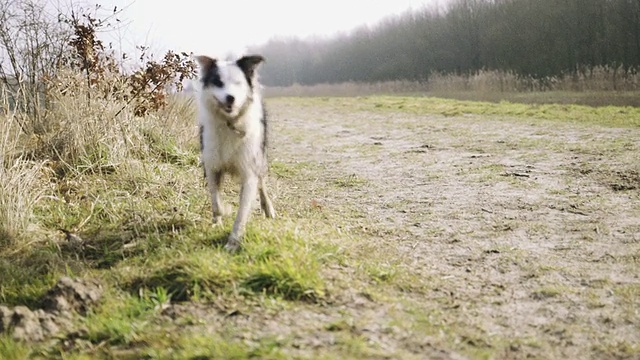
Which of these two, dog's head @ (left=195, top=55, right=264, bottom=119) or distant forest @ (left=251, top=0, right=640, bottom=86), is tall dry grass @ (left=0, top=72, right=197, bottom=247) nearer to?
dog's head @ (left=195, top=55, right=264, bottom=119)

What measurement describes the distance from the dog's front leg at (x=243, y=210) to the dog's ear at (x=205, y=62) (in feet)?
2.94

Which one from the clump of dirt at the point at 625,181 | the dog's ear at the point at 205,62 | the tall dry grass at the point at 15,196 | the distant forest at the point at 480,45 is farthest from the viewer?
the distant forest at the point at 480,45

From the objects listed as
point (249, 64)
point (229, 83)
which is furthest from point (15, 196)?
point (249, 64)

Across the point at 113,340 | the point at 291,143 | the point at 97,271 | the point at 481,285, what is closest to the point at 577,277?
the point at 481,285

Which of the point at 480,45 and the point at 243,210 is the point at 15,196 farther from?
the point at 480,45

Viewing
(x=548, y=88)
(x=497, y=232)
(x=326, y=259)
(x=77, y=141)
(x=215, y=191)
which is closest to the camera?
(x=326, y=259)

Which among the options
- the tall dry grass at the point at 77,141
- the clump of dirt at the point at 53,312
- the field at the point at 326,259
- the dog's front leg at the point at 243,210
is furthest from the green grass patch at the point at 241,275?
the tall dry grass at the point at 77,141

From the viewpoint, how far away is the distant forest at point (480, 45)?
22.2 metres

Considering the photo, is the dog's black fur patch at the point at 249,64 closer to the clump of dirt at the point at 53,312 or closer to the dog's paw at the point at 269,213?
the dog's paw at the point at 269,213

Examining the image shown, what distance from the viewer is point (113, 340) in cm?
290

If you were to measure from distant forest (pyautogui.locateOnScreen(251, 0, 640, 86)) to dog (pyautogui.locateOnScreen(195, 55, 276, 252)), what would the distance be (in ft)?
35.7

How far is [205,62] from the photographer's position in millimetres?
4285

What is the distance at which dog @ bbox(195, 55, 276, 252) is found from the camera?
4.16 m

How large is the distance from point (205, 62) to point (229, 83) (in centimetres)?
30
